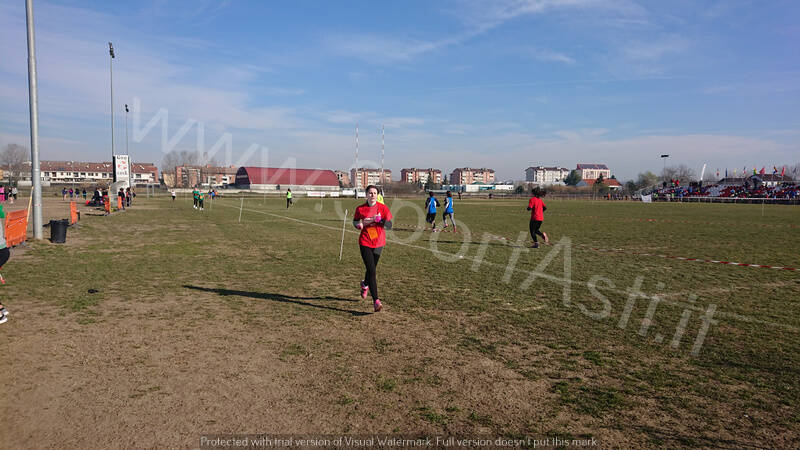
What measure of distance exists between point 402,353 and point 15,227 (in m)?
14.0

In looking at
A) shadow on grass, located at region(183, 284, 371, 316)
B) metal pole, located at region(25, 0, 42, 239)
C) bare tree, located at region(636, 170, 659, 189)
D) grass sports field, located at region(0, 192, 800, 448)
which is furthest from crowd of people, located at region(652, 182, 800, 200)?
metal pole, located at region(25, 0, 42, 239)

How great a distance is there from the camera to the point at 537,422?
3.98 metres

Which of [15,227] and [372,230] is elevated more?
[372,230]

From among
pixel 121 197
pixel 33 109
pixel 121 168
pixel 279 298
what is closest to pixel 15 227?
pixel 33 109

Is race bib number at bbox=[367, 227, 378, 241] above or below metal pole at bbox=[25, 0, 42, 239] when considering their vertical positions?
below

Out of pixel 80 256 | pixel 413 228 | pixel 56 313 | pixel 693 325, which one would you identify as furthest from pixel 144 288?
pixel 413 228

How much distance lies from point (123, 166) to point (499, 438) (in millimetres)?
45999

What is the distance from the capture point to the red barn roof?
327ft

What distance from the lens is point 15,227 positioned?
44.9ft

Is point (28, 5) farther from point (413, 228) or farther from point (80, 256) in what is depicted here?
point (413, 228)

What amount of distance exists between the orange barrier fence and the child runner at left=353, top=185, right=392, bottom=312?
1134cm

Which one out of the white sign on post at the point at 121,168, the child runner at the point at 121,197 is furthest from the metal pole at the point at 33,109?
the white sign on post at the point at 121,168

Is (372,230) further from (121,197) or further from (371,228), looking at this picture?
(121,197)

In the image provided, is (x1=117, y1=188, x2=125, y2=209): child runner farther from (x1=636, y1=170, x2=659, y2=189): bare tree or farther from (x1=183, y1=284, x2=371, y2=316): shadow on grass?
(x1=636, y1=170, x2=659, y2=189): bare tree
